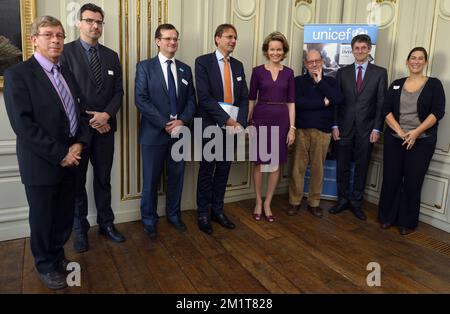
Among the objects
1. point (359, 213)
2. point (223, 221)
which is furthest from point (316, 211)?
point (223, 221)

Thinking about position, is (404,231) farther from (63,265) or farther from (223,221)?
(63,265)

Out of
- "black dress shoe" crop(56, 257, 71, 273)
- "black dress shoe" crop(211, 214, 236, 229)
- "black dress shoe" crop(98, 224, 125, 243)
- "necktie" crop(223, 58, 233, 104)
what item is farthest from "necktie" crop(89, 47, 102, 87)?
"black dress shoe" crop(211, 214, 236, 229)

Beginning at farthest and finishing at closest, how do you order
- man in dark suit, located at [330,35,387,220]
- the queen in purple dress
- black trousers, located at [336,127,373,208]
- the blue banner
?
1. the blue banner
2. black trousers, located at [336,127,373,208]
3. man in dark suit, located at [330,35,387,220]
4. the queen in purple dress

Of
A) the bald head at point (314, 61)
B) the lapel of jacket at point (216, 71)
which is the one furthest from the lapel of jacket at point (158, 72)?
the bald head at point (314, 61)

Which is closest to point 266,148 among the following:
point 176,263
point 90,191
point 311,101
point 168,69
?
point 311,101

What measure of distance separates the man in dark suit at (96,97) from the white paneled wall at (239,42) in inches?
14.2

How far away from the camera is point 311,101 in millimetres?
3529

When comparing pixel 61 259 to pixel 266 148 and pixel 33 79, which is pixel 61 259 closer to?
pixel 33 79

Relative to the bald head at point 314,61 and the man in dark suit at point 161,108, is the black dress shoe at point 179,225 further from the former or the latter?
the bald head at point 314,61

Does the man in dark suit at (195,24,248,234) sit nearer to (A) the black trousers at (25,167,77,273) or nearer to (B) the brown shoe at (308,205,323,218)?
(B) the brown shoe at (308,205,323,218)

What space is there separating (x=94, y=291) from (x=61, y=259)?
0.37m

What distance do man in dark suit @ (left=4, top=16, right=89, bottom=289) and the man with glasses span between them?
6.73 ft

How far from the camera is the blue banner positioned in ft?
12.5

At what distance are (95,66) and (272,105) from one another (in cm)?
150
